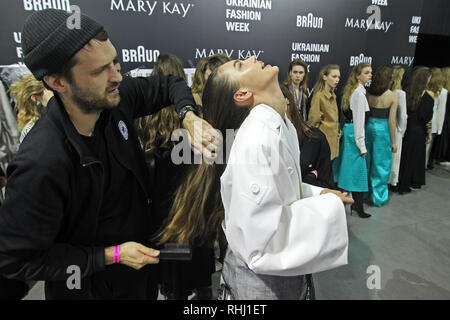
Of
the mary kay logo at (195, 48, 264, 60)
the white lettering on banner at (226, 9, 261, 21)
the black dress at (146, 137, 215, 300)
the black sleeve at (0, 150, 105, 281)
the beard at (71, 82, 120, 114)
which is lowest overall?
the black dress at (146, 137, 215, 300)

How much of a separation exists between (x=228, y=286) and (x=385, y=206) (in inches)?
131

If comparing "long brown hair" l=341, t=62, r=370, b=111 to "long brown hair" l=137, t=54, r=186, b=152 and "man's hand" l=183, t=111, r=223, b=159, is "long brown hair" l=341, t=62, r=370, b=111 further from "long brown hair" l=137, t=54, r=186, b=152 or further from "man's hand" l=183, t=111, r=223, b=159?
"man's hand" l=183, t=111, r=223, b=159

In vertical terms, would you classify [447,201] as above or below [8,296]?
below

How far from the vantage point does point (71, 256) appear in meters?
0.95

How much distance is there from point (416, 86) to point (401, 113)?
0.53 metres

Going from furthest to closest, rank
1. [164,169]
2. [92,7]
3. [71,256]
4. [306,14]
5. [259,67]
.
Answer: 1. [306,14]
2. [92,7]
3. [164,169]
4. [259,67]
5. [71,256]

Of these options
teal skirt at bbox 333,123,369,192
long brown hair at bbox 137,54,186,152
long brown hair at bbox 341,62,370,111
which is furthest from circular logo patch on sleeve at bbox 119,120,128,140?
long brown hair at bbox 341,62,370,111

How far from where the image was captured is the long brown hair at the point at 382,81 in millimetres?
3479

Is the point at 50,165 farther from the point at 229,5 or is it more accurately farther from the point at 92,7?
the point at 229,5

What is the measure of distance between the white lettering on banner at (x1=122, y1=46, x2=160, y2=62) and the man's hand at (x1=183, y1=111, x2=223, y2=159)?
2197 millimetres

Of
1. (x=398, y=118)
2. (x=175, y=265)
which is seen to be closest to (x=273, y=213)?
(x=175, y=265)

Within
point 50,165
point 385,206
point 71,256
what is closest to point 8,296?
point 71,256

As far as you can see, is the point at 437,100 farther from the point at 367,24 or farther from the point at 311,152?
the point at 311,152

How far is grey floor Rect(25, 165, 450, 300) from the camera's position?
7.49 ft
